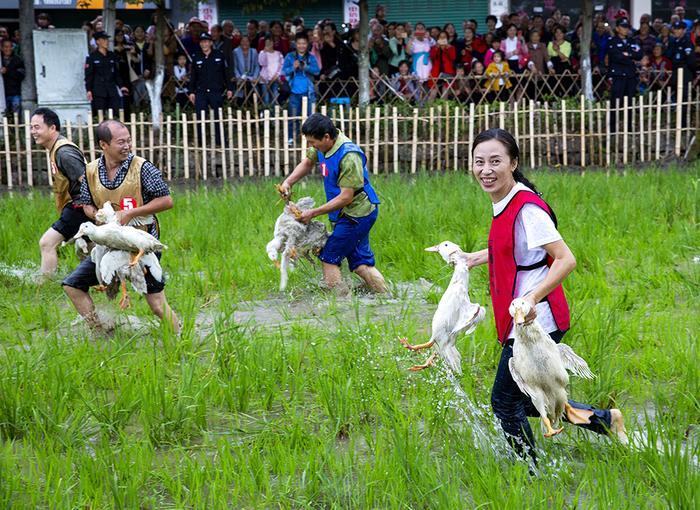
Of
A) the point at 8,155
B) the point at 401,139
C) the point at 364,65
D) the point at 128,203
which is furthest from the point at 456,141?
the point at 128,203

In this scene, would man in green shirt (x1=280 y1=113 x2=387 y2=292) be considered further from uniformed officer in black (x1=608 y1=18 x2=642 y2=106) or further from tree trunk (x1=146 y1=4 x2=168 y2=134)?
uniformed officer in black (x1=608 y1=18 x2=642 y2=106)

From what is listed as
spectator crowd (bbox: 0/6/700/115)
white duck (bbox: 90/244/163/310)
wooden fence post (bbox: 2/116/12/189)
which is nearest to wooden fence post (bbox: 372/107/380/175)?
spectator crowd (bbox: 0/6/700/115)

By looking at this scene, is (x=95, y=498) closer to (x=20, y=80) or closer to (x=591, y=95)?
(x=20, y=80)

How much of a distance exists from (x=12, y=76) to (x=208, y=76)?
10.4ft

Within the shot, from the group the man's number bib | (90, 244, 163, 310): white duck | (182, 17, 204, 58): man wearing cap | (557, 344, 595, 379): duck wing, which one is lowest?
(557, 344, 595, 379): duck wing

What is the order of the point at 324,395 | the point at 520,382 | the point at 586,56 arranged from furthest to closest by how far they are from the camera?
the point at 586,56 < the point at 324,395 < the point at 520,382

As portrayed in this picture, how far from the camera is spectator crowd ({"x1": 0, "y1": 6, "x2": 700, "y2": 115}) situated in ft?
52.2

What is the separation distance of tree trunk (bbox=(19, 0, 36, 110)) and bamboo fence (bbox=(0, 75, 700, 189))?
40 cm

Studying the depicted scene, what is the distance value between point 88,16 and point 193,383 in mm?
18883

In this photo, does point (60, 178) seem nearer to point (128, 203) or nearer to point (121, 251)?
point (128, 203)

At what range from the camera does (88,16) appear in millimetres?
22156

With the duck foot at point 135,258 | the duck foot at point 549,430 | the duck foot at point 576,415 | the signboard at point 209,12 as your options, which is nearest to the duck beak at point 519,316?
the duck foot at point 549,430

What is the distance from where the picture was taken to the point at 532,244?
3.86 m

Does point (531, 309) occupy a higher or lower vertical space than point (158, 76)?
lower
